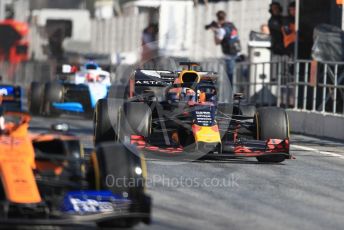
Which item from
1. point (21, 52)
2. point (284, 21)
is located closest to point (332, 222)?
point (284, 21)

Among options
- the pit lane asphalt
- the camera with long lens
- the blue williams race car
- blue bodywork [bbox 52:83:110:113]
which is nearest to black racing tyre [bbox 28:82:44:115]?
the blue williams race car

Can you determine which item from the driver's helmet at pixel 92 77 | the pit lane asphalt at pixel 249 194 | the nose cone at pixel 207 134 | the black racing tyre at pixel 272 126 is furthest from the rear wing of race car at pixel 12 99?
the nose cone at pixel 207 134

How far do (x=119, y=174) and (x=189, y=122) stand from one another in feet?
17.2

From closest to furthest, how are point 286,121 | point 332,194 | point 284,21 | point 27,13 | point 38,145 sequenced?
point 38,145 < point 332,194 < point 286,121 < point 284,21 < point 27,13

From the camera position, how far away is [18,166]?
8906 millimetres

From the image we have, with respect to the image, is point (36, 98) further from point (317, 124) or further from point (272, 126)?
point (272, 126)

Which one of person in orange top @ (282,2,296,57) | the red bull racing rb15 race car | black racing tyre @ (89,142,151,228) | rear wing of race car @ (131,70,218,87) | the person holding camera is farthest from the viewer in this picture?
the person holding camera

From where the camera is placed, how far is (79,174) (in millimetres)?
9273

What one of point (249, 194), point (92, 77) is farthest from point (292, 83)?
point (249, 194)

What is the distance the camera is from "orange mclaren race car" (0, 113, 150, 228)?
860 centimetres

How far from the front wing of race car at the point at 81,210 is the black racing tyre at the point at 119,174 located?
0.24 ft

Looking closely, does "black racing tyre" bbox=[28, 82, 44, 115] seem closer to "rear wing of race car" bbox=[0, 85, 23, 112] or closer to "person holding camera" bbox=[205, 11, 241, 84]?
"person holding camera" bbox=[205, 11, 241, 84]

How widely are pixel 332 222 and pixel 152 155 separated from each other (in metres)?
5.73

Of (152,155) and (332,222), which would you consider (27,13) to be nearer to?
(152,155)
